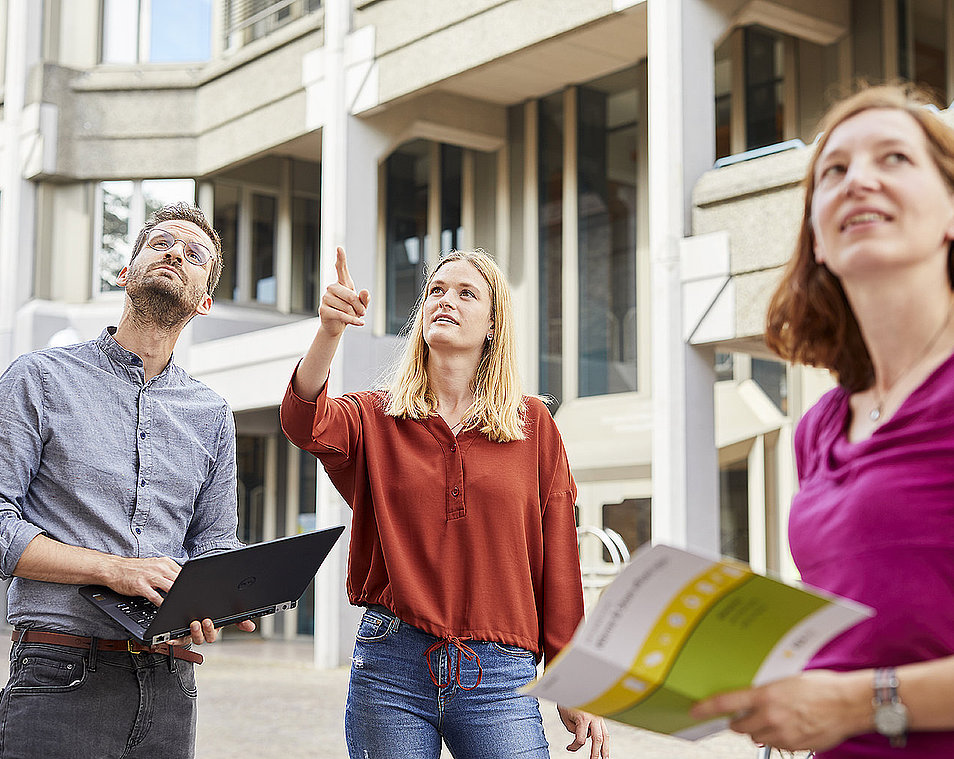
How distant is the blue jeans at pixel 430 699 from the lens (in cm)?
295

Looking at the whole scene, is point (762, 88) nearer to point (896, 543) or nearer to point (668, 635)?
point (896, 543)

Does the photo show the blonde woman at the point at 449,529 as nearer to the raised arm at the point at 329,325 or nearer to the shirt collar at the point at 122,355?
the raised arm at the point at 329,325

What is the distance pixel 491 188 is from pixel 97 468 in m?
13.7

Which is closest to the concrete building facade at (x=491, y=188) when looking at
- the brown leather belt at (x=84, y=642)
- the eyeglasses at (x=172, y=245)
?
the eyeglasses at (x=172, y=245)

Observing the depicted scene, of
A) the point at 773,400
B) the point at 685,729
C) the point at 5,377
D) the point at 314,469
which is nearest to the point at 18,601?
the point at 5,377

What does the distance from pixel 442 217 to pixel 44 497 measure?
46.0ft

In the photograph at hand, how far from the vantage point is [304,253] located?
18344 mm

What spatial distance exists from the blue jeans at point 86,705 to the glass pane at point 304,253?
15398 mm

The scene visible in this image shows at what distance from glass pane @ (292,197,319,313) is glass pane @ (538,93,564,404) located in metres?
4.19

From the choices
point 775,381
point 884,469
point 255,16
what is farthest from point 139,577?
point 255,16

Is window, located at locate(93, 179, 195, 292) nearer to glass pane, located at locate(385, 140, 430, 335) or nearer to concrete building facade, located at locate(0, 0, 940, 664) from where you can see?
concrete building facade, located at locate(0, 0, 940, 664)

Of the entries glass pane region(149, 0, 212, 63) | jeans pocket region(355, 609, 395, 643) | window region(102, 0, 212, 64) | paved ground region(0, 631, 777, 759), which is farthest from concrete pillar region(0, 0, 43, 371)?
jeans pocket region(355, 609, 395, 643)

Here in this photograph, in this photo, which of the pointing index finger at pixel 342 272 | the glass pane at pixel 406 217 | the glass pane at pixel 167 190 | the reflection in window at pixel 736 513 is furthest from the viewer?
the glass pane at pixel 167 190

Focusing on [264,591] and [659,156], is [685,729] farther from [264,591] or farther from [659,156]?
[659,156]
